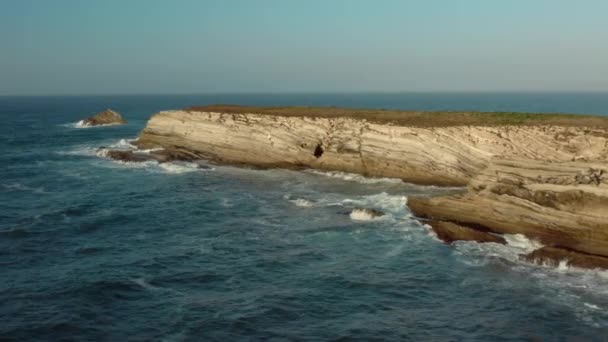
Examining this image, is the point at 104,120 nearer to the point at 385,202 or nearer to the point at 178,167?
the point at 178,167

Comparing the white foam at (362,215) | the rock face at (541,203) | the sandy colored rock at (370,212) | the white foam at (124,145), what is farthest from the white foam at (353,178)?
the white foam at (124,145)

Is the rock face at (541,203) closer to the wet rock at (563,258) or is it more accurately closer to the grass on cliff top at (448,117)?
the wet rock at (563,258)

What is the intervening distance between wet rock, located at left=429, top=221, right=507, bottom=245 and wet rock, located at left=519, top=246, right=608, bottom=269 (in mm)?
2987

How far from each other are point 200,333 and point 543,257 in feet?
60.5

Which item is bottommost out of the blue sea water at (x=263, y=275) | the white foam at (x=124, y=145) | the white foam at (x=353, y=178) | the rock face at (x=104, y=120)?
the blue sea water at (x=263, y=275)

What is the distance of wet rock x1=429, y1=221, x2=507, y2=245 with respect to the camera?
106ft

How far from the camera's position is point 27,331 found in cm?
2120

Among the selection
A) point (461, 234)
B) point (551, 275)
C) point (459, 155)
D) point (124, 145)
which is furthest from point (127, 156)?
point (551, 275)

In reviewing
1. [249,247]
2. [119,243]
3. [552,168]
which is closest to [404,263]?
[249,247]

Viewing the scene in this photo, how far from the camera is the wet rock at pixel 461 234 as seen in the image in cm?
3231

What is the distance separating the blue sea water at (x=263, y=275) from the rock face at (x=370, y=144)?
518 centimetres

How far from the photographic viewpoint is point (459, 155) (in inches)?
1969

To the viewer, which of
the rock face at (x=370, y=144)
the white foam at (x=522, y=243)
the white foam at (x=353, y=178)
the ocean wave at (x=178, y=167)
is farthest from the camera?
the ocean wave at (x=178, y=167)

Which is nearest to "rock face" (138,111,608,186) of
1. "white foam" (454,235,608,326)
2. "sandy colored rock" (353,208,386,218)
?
"sandy colored rock" (353,208,386,218)
